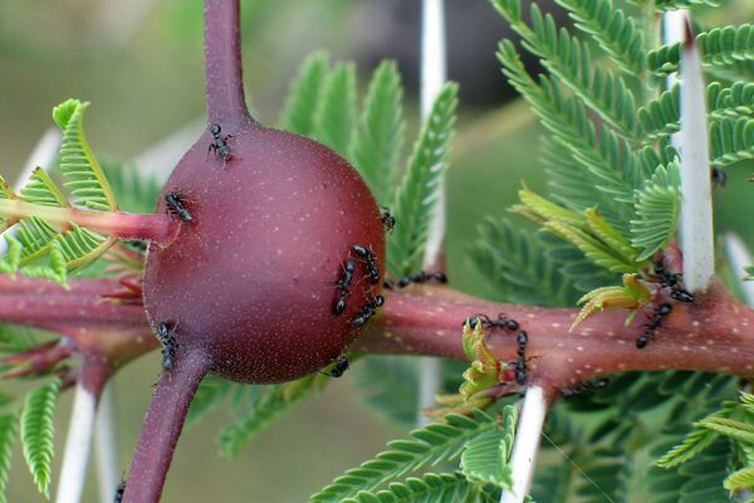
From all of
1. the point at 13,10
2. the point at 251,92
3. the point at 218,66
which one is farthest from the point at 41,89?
the point at 218,66

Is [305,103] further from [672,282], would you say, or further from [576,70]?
[672,282]

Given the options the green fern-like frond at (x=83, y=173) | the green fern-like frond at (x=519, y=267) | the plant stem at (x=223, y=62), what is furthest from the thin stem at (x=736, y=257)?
the green fern-like frond at (x=83, y=173)

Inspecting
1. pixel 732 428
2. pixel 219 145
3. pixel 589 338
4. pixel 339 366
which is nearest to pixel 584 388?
pixel 589 338

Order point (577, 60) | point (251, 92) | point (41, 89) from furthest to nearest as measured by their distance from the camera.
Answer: point (41, 89), point (251, 92), point (577, 60)

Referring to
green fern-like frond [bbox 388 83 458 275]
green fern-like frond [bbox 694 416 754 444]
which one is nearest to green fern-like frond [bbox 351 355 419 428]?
green fern-like frond [bbox 388 83 458 275]

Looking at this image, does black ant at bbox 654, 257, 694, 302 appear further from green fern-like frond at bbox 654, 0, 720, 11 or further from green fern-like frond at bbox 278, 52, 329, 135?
green fern-like frond at bbox 278, 52, 329, 135

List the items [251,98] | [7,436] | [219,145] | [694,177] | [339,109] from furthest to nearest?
1. [251,98]
2. [339,109]
3. [7,436]
4. [219,145]
5. [694,177]

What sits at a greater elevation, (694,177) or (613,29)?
(613,29)

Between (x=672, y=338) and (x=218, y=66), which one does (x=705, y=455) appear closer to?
(x=672, y=338)
